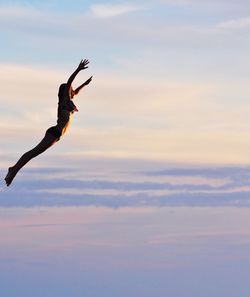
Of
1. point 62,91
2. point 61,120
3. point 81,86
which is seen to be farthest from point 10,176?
point 81,86

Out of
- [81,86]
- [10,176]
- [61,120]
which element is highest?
[81,86]

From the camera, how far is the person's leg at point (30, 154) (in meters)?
31.1

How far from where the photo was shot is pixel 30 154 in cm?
3150

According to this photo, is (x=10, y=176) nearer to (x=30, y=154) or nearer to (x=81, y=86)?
(x=30, y=154)

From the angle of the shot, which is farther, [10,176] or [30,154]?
[10,176]

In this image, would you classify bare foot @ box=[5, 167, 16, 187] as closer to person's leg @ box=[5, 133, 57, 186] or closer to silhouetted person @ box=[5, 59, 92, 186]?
person's leg @ box=[5, 133, 57, 186]

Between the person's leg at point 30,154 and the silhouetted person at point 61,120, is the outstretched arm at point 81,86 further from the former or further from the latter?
the person's leg at point 30,154

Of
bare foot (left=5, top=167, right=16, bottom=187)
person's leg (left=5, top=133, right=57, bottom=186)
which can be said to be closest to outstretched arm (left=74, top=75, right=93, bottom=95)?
person's leg (left=5, top=133, right=57, bottom=186)

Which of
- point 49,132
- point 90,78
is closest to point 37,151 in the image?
point 49,132

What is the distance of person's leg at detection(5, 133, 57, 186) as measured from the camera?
102 feet

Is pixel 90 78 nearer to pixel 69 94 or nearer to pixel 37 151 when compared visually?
pixel 69 94

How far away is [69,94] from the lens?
1224 inches

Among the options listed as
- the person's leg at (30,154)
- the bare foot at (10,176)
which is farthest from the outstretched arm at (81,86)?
the bare foot at (10,176)

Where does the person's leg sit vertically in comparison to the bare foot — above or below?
above
